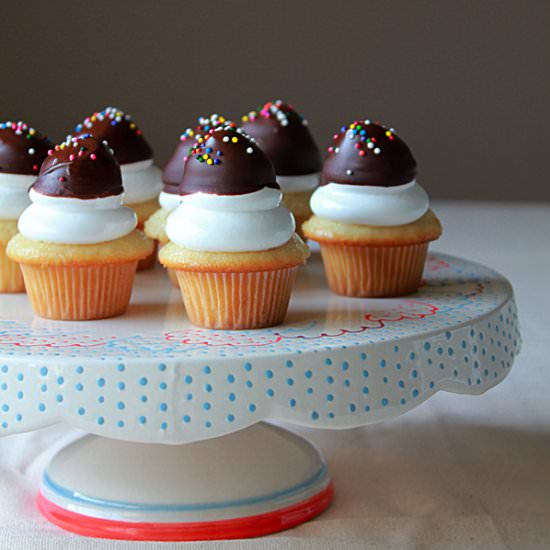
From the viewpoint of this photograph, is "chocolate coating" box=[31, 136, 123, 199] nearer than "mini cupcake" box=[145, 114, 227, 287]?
Yes

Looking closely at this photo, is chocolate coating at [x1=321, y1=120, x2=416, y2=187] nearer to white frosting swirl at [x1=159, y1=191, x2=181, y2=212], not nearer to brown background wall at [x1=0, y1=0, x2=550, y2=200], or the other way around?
white frosting swirl at [x1=159, y1=191, x2=181, y2=212]

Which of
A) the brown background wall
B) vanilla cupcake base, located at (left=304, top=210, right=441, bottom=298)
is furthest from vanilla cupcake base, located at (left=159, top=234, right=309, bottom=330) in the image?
the brown background wall

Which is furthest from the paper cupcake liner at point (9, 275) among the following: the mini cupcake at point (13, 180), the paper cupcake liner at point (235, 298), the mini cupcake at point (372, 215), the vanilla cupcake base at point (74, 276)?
the mini cupcake at point (372, 215)

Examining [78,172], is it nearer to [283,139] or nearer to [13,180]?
[13,180]

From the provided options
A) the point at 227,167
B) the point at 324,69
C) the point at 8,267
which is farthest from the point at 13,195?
the point at 324,69

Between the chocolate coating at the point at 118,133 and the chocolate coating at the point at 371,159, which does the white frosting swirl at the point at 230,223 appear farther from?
the chocolate coating at the point at 118,133

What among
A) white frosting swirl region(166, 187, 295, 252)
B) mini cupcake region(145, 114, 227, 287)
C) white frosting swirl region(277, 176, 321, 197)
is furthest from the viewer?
white frosting swirl region(277, 176, 321, 197)

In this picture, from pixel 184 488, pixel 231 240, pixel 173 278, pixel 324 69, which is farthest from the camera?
pixel 324 69
